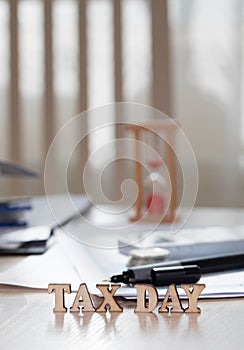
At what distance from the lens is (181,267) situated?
19.9 inches

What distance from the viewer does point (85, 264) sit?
0.60m

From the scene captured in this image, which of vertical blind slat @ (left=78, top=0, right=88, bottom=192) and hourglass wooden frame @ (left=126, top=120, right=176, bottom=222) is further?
vertical blind slat @ (left=78, top=0, right=88, bottom=192)

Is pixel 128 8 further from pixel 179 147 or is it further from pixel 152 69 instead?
pixel 179 147

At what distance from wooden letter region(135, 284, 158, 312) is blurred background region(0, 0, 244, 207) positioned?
65.1 inches

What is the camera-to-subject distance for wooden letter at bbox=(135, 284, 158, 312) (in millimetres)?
427

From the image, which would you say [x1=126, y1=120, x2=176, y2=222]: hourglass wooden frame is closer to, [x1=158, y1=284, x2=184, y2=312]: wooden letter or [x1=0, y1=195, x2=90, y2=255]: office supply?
[x1=0, y1=195, x2=90, y2=255]: office supply

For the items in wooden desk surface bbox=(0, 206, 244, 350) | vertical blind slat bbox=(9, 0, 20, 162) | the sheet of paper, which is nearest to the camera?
wooden desk surface bbox=(0, 206, 244, 350)

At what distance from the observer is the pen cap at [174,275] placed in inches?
19.2

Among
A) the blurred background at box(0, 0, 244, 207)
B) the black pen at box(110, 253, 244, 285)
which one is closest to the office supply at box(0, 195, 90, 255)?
the black pen at box(110, 253, 244, 285)

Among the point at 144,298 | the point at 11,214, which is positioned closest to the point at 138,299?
the point at 144,298

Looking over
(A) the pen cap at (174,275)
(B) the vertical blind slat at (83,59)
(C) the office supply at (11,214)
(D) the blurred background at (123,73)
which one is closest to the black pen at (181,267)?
(A) the pen cap at (174,275)

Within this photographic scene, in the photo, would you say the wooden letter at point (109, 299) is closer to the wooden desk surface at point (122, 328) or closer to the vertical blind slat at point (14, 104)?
the wooden desk surface at point (122, 328)

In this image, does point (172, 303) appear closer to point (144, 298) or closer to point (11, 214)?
point (144, 298)

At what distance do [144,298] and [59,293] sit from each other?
0.06 metres
